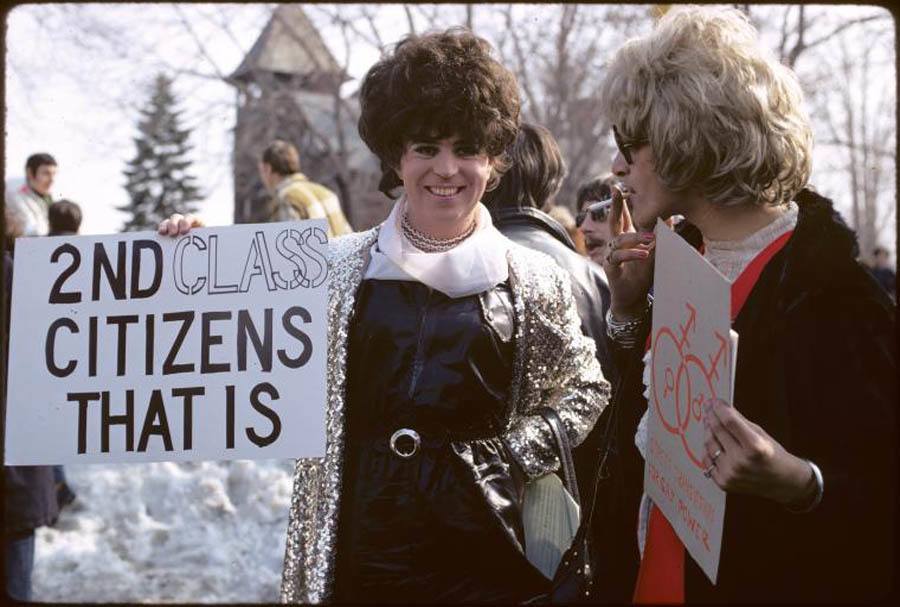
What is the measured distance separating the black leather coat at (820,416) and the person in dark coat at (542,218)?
5.55ft

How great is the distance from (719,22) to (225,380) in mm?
1439

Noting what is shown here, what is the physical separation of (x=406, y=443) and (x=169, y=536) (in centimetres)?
586

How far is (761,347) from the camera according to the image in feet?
6.24

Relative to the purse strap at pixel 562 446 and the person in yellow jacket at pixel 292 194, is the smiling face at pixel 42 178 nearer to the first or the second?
the person in yellow jacket at pixel 292 194

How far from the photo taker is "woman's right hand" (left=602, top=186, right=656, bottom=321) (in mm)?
2480

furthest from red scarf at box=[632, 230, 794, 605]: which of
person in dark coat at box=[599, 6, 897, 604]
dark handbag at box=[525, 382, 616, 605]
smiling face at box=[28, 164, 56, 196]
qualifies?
smiling face at box=[28, 164, 56, 196]

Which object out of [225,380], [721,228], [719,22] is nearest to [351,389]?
[225,380]

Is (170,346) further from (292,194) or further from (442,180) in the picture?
(292,194)

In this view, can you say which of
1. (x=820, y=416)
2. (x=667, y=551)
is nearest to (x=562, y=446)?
(x=667, y=551)

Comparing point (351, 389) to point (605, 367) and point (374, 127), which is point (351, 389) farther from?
point (605, 367)

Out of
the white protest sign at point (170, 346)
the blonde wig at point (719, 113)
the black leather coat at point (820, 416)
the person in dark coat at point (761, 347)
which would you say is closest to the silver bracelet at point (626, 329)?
the person in dark coat at point (761, 347)

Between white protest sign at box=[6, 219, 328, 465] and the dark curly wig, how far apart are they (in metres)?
0.33

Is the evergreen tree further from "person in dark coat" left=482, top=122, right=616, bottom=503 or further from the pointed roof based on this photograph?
"person in dark coat" left=482, top=122, right=616, bottom=503

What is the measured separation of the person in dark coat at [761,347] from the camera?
176 cm
